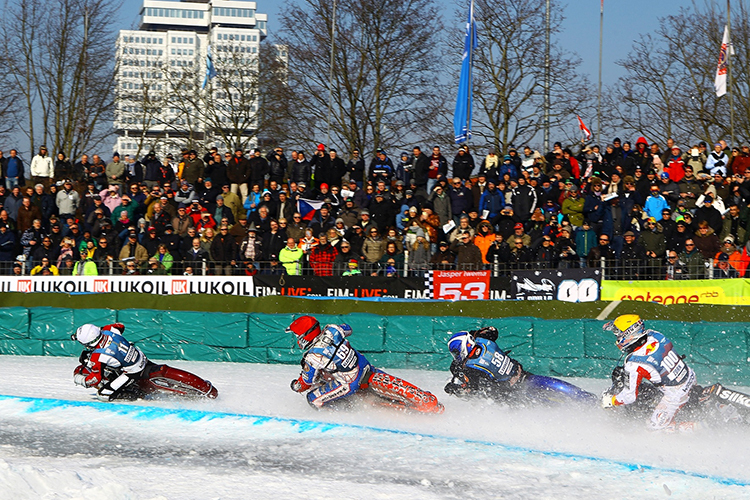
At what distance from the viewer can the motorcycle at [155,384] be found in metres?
11.0

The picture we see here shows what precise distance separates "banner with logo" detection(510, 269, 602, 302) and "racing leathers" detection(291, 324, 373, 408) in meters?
6.36

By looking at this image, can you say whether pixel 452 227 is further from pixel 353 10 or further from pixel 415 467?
pixel 353 10

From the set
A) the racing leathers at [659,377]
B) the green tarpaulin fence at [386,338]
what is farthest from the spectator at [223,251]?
the racing leathers at [659,377]

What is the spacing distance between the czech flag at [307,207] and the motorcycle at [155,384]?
8.38 m

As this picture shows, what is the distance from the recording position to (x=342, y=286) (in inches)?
654

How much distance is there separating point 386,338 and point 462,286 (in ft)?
7.77

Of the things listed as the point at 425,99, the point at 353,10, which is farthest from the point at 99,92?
the point at 425,99

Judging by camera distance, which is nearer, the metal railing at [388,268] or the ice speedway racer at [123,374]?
the ice speedway racer at [123,374]

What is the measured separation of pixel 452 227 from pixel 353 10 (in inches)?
607

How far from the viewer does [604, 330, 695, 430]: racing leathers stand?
8.59 meters

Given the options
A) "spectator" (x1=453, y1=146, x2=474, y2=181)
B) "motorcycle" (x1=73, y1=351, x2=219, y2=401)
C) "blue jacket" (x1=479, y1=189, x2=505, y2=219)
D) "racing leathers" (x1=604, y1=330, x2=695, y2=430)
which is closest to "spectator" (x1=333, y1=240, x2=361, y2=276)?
"blue jacket" (x1=479, y1=189, x2=505, y2=219)

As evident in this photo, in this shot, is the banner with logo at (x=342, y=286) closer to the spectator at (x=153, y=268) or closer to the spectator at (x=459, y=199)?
the spectator at (x=153, y=268)

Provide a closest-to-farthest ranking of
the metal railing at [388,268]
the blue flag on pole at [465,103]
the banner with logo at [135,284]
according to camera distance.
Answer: the metal railing at [388,268], the banner with logo at [135,284], the blue flag on pole at [465,103]

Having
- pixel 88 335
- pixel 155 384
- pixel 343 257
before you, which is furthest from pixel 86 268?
pixel 88 335
